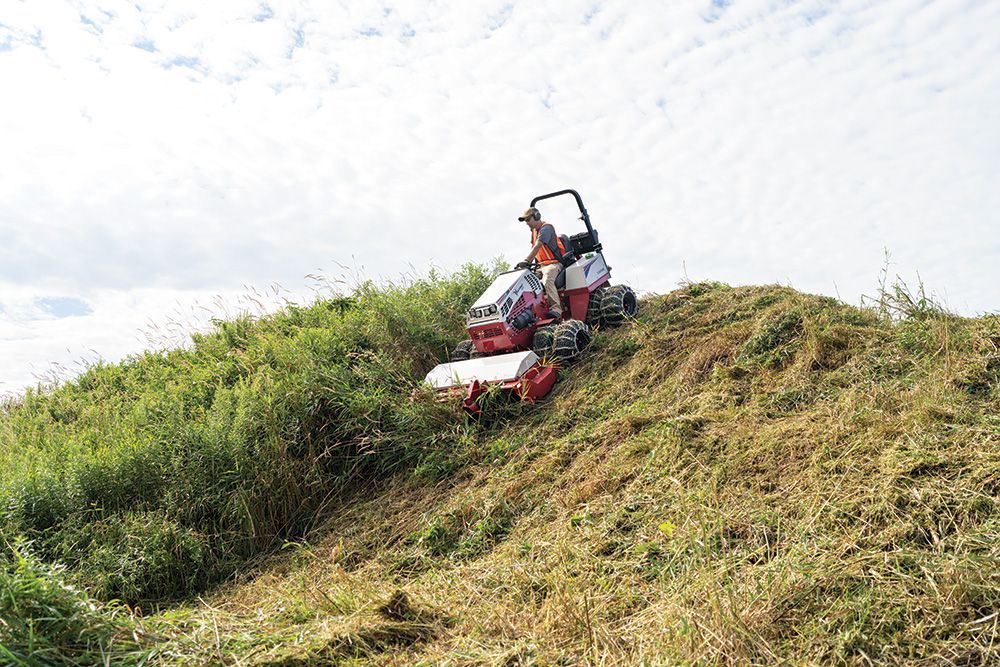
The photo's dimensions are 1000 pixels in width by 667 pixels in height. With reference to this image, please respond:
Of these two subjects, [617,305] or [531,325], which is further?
[617,305]

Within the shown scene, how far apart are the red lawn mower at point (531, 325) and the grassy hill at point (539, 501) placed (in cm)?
31

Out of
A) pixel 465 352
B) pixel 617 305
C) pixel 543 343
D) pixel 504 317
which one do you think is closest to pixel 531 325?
pixel 543 343

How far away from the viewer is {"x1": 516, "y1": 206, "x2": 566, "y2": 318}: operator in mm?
9484

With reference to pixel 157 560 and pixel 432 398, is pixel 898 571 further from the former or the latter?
pixel 157 560

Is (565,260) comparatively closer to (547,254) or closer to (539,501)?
(547,254)

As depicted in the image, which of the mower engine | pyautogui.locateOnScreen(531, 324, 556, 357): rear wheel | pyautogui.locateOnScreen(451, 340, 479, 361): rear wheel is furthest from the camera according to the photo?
pyautogui.locateOnScreen(451, 340, 479, 361): rear wheel

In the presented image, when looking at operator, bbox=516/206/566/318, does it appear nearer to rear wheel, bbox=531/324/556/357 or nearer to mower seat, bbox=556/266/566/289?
mower seat, bbox=556/266/566/289

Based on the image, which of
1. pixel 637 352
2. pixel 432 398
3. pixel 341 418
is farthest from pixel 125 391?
pixel 637 352

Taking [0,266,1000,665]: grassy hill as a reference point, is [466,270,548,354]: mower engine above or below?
above

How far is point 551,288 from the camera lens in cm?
948

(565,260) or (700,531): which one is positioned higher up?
(565,260)

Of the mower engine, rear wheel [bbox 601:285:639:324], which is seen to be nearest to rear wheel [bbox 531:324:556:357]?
the mower engine

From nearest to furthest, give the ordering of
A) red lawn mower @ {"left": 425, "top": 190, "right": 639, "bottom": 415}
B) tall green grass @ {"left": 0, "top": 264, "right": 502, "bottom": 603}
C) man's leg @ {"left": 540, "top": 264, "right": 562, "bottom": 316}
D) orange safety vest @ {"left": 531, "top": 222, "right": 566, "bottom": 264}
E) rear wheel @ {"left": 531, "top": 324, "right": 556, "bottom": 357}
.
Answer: tall green grass @ {"left": 0, "top": 264, "right": 502, "bottom": 603}, red lawn mower @ {"left": 425, "top": 190, "right": 639, "bottom": 415}, rear wheel @ {"left": 531, "top": 324, "right": 556, "bottom": 357}, man's leg @ {"left": 540, "top": 264, "right": 562, "bottom": 316}, orange safety vest @ {"left": 531, "top": 222, "right": 566, "bottom": 264}

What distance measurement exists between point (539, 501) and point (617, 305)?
4.47m
